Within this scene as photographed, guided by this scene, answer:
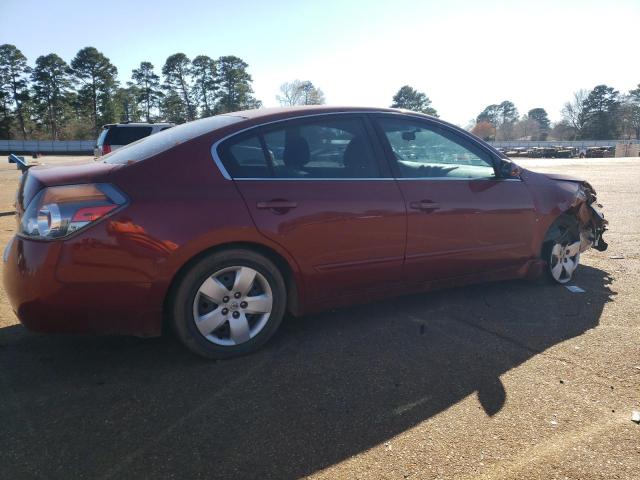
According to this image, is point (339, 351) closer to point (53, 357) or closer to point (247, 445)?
point (247, 445)

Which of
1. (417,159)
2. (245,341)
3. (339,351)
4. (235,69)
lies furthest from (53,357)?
(235,69)

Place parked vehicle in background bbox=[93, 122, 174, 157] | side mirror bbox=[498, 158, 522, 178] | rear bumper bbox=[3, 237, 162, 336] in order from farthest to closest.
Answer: parked vehicle in background bbox=[93, 122, 174, 157] → side mirror bbox=[498, 158, 522, 178] → rear bumper bbox=[3, 237, 162, 336]

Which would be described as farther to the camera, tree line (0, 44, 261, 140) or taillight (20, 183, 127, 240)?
tree line (0, 44, 261, 140)

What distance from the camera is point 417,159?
3730 millimetres

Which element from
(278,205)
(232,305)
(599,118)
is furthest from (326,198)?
(599,118)

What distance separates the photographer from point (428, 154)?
12.6ft

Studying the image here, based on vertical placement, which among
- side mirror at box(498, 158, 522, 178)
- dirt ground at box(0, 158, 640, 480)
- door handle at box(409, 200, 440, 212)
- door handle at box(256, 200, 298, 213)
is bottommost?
dirt ground at box(0, 158, 640, 480)

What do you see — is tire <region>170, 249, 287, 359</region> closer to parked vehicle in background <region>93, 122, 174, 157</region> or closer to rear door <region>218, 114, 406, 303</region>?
rear door <region>218, 114, 406, 303</region>

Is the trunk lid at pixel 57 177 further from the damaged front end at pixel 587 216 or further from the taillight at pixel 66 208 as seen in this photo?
the damaged front end at pixel 587 216

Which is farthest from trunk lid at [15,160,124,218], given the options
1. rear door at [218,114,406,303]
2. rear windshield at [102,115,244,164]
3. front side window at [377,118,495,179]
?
front side window at [377,118,495,179]

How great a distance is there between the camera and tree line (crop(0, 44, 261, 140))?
2655 inches

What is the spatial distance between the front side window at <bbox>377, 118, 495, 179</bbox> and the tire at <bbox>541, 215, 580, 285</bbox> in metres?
1.04

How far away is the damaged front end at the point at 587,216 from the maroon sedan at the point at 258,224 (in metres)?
0.69

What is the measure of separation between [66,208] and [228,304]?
1.09 metres
